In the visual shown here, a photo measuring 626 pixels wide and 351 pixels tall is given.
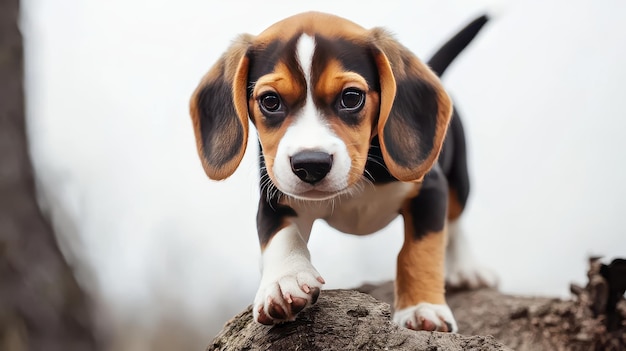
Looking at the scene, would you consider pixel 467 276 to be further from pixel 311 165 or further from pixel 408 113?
pixel 311 165

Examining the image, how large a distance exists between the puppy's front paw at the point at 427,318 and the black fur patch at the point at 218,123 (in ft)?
1.26

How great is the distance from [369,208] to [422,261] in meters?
0.12

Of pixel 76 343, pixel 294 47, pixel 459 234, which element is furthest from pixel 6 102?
pixel 294 47

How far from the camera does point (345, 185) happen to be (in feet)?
3.23

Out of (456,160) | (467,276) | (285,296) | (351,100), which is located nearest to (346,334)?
(285,296)

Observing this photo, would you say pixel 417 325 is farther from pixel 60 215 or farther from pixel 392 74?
pixel 60 215

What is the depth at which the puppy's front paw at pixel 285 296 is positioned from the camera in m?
1.00

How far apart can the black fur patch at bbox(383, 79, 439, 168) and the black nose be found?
0.13 m

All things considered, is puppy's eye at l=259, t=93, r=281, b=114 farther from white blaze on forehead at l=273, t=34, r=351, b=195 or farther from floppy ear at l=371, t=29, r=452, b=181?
floppy ear at l=371, t=29, r=452, b=181

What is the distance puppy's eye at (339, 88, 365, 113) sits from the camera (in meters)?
0.99

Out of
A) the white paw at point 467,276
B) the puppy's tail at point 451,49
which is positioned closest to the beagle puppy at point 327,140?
the puppy's tail at point 451,49

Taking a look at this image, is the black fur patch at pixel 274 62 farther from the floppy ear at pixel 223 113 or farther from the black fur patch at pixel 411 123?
the black fur patch at pixel 411 123

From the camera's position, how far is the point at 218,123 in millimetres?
1085

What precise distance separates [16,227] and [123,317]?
1.77 feet
